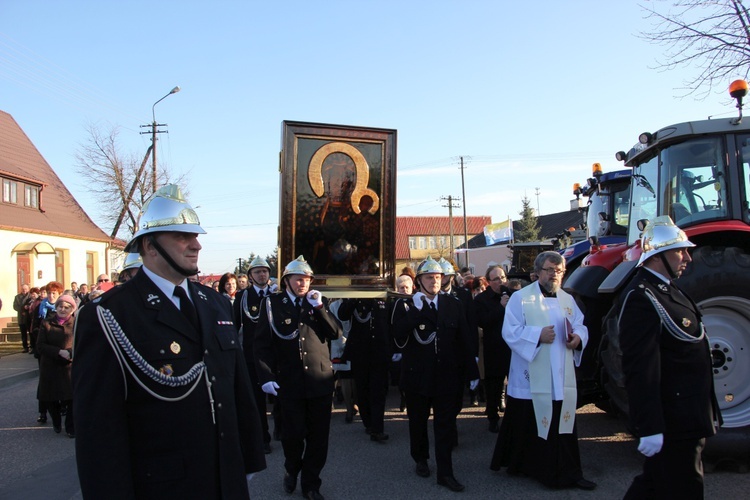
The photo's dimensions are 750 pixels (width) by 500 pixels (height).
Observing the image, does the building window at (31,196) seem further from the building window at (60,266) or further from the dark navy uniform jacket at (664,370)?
the dark navy uniform jacket at (664,370)

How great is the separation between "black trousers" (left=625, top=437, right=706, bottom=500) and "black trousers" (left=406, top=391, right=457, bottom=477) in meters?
2.13

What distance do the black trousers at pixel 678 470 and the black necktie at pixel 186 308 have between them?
274cm

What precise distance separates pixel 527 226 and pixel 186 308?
155ft

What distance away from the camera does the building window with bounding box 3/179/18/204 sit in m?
23.8

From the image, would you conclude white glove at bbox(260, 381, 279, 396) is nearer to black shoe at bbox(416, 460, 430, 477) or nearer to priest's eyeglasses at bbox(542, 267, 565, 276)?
black shoe at bbox(416, 460, 430, 477)

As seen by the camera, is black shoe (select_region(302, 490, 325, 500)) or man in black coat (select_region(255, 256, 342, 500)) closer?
black shoe (select_region(302, 490, 325, 500))

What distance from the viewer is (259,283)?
7738 millimetres

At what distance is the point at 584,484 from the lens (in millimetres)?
5094

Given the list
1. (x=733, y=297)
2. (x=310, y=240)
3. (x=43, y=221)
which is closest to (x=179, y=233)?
(x=310, y=240)

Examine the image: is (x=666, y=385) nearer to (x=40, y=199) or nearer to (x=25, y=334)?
(x=25, y=334)

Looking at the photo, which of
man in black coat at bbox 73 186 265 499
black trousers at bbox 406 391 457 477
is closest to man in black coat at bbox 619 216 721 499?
black trousers at bbox 406 391 457 477

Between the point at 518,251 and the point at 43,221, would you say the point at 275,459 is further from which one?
the point at 43,221

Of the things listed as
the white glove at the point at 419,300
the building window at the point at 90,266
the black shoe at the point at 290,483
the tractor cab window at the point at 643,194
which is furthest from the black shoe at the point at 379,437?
the building window at the point at 90,266

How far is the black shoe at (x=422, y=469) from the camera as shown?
5645mm
